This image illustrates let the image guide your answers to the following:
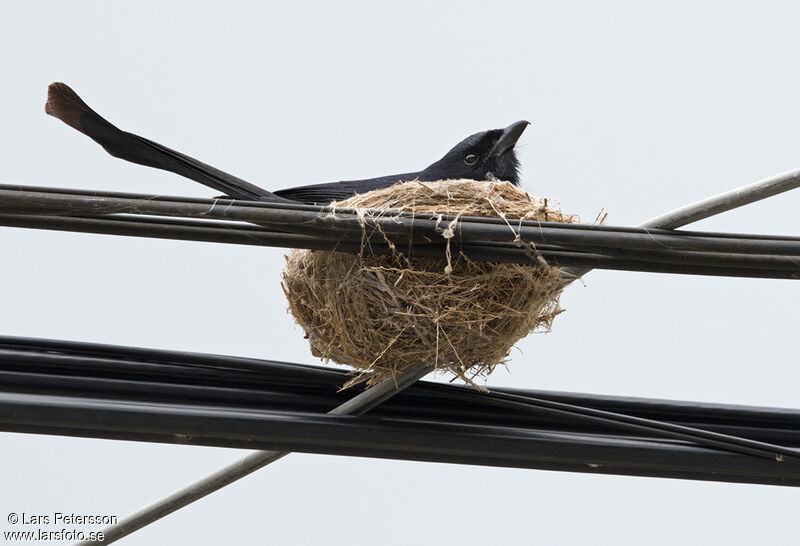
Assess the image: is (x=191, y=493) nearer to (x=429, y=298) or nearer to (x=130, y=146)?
(x=429, y=298)

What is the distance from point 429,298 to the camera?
2.91 m

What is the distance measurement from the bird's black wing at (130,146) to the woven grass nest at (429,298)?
384 mm

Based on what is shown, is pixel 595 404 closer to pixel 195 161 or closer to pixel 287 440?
pixel 287 440

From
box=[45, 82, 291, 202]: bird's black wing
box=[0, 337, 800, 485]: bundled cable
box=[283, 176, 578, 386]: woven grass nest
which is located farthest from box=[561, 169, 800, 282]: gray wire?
box=[45, 82, 291, 202]: bird's black wing

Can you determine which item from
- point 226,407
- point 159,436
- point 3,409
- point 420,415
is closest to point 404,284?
point 420,415

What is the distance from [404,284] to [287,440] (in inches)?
23.4

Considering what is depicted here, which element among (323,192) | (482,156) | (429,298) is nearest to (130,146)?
(323,192)

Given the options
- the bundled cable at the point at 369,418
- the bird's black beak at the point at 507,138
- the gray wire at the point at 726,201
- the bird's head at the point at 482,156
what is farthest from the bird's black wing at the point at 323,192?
the gray wire at the point at 726,201

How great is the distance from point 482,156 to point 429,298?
5.43 feet

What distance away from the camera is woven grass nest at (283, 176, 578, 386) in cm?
292

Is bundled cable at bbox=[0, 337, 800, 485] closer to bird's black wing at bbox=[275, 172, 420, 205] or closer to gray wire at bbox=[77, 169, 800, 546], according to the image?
gray wire at bbox=[77, 169, 800, 546]

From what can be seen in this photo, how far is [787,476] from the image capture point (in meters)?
2.88

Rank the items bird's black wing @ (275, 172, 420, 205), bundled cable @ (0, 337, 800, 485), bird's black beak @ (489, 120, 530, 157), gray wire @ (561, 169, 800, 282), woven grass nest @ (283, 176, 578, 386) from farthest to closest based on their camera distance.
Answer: bird's black beak @ (489, 120, 530, 157) → bird's black wing @ (275, 172, 420, 205) → woven grass nest @ (283, 176, 578, 386) → bundled cable @ (0, 337, 800, 485) → gray wire @ (561, 169, 800, 282)

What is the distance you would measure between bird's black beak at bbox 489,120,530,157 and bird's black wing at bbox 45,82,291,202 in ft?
5.23
